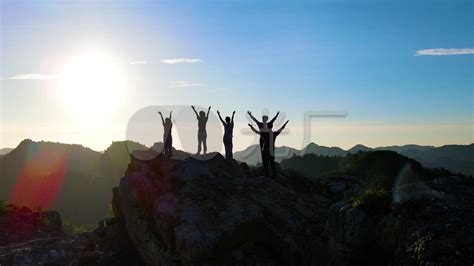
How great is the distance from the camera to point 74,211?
17300 centimetres

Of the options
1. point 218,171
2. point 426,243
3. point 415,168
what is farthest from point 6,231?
point 415,168

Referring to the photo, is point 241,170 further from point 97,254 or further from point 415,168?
point 415,168

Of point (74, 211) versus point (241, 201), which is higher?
point (241, 201)

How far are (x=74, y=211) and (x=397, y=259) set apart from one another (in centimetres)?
17761

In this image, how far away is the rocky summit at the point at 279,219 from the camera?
1267 centimetres

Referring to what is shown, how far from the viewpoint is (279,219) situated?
21703mm

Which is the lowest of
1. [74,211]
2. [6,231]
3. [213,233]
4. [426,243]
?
[74,211]

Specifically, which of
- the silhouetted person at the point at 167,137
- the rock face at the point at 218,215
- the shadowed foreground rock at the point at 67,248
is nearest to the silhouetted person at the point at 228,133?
the rock face at the point at 218,215

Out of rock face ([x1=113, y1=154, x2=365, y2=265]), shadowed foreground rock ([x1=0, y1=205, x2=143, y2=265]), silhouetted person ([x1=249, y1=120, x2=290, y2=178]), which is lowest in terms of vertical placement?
shadowed foreground rock ([x1=0, y1=205, x2=143, y2=265])

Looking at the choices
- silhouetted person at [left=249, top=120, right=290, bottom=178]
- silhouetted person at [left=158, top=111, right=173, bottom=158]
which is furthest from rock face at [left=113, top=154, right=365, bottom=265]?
silhouetted person at [left=249, top=120, right=290, bottom=178]

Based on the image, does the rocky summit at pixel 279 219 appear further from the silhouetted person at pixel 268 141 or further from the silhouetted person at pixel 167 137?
the silhouetted person at pixel 268 141

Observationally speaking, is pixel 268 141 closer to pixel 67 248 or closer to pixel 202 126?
pixel 202 126

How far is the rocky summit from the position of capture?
12.7 meters

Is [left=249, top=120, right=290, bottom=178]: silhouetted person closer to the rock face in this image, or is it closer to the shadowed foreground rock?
the rock face
